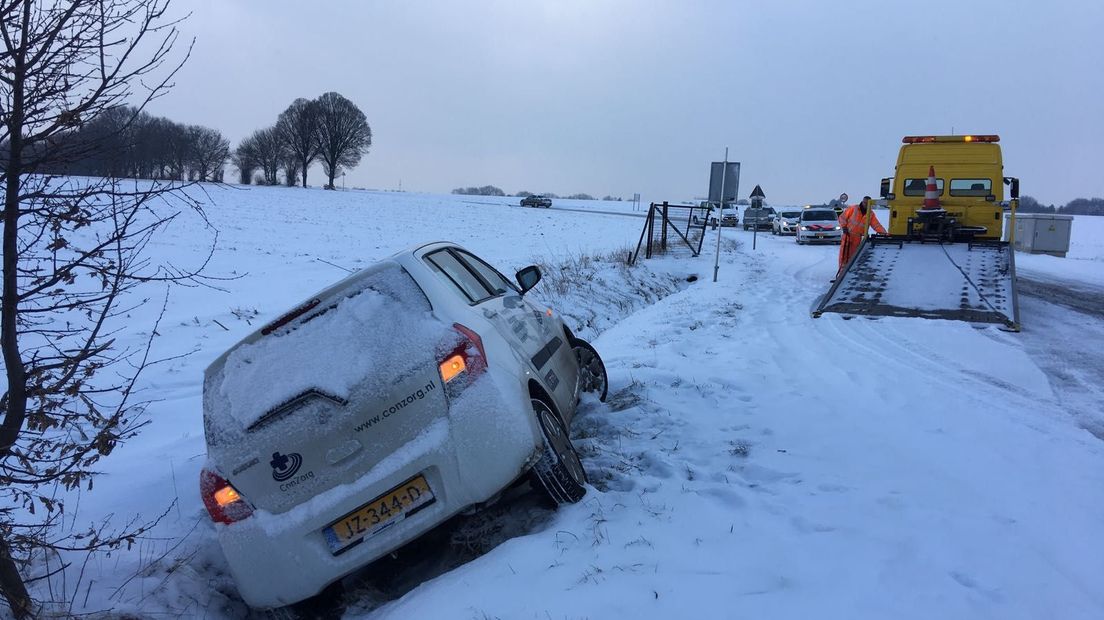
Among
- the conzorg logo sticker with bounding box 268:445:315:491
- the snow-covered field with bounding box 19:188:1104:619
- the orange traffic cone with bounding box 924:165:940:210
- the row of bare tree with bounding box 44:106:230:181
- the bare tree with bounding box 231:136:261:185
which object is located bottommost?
the snow-covered field with bounding box 19:188:1104:619

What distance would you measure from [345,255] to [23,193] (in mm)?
15896

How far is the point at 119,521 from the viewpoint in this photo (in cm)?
403

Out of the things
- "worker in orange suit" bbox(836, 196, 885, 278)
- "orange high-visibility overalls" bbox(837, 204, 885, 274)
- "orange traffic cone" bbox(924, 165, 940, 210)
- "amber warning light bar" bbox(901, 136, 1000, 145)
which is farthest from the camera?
"orange high-visibility overalls" bbox(837, 204, 885, 274)

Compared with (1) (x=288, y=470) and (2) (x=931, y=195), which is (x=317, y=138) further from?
(1) (x=288, y=470)

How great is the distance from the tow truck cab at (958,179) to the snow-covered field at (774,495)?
4721mm

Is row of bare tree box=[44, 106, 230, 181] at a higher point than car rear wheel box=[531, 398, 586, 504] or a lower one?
higher

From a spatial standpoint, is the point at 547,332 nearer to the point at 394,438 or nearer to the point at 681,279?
the point at 394,438

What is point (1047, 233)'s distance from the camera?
22.8m

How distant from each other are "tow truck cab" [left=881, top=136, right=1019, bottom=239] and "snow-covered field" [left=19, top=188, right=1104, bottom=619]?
4.72 m

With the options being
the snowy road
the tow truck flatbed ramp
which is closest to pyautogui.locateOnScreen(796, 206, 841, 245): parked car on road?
the tow truck flatbed ramp

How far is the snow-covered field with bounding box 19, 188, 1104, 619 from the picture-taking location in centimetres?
280

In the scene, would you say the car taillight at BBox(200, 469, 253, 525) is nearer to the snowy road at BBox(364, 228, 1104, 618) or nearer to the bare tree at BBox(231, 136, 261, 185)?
the snowy road at BBox(364, 228, 1104, 618)

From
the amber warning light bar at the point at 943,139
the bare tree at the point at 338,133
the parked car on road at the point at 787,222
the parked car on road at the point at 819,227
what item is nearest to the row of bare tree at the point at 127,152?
the amber warning light bar at the point at 943,139

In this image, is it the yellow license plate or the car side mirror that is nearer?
the yellow license plate
